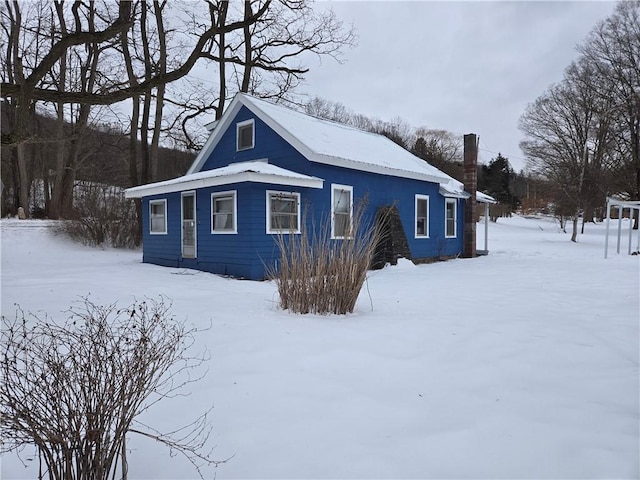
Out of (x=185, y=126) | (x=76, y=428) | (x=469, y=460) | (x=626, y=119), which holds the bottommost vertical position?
(x=469, y=460)

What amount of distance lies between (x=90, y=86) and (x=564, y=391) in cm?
1989

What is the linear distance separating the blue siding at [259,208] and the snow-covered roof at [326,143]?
271mm

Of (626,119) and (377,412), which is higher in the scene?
(626,119)

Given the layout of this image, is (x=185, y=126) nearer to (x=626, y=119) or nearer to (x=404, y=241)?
(x=404, y=241)

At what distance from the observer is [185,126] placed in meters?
19.5

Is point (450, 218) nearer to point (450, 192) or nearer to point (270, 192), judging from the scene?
point (450, 192)

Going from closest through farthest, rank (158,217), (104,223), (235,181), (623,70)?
(235,181)
(158,217)
(104,223)
(623,70)

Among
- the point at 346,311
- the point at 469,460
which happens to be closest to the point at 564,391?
the point at 469,460

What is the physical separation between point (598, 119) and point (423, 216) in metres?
17.5

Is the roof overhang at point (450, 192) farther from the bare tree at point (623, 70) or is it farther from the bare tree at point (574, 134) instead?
the bare tree at point (623, 70)

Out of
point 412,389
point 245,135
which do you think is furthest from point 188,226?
point 412,389

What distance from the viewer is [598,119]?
23672mm

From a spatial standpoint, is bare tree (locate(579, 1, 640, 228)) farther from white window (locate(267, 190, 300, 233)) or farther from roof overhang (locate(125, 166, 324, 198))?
white window (locate(267, 190, 300, 233))

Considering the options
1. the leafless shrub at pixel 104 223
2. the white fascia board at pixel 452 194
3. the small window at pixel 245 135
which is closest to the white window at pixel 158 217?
the small window at pixel 245 135
